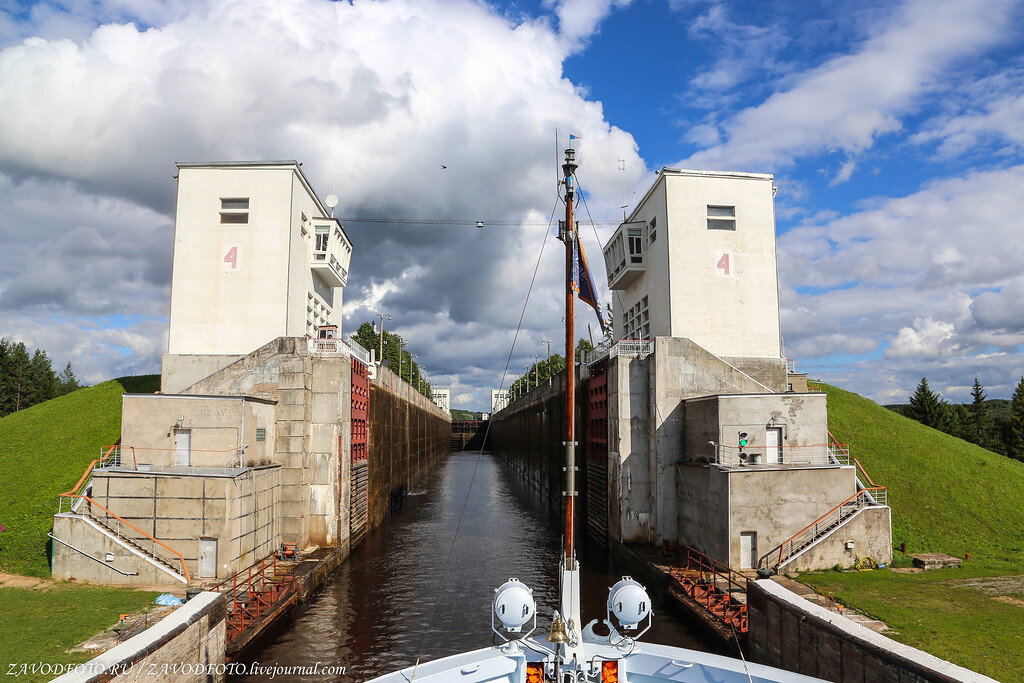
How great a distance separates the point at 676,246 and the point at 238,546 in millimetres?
26668

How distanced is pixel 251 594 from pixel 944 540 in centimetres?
2768

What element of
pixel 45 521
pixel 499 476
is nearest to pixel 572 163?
pixel 45 521

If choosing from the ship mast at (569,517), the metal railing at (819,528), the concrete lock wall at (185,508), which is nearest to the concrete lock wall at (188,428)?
the concrete lock wall at (185,508)

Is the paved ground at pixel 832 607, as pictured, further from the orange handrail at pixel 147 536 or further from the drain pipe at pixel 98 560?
the drain pipe at pixel 98 560

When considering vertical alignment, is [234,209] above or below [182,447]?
above

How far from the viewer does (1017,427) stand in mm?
57219

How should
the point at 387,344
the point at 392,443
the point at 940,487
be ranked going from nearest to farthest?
the point at 940,487 → the point at 392,443 → the point at 387,344

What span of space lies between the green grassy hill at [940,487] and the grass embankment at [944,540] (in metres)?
0.05

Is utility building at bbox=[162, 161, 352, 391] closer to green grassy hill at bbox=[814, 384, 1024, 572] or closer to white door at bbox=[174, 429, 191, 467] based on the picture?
white door at bbox=[174, 429, 191, 467]

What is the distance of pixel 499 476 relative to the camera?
7975cm

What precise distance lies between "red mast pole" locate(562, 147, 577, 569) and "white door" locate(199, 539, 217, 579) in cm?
1471

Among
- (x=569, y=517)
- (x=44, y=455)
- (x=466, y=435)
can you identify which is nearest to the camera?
(x=569, y=517)

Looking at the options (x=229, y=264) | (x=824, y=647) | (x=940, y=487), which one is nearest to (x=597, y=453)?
(x=940, y=487)

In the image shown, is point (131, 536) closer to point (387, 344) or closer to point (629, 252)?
point (629, 252)
